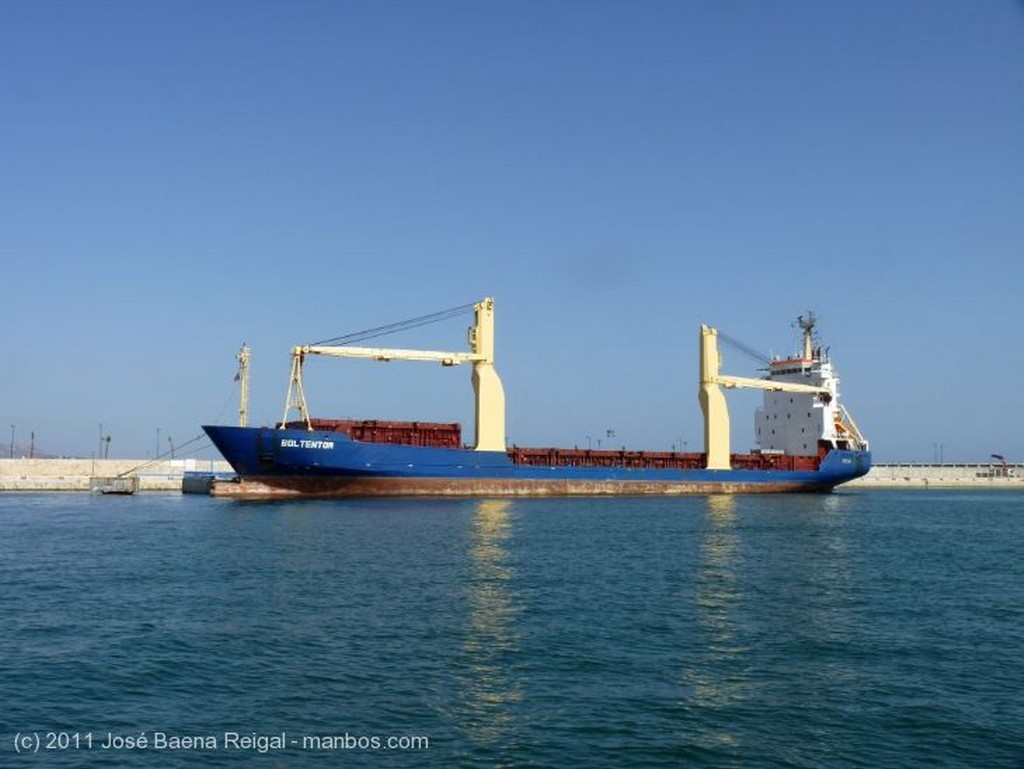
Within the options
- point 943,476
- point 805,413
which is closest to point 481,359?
point 805,413

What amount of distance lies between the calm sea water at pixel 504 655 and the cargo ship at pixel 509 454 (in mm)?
17342

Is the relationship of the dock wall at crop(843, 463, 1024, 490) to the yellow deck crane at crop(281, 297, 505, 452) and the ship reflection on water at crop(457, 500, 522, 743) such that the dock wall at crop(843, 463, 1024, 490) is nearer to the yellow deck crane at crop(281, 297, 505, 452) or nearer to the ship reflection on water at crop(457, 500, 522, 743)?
the yellow deck crane at crop(281, 297, 505, 452)

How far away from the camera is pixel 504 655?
12.6 meters

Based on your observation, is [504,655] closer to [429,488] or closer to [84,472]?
[429,488]

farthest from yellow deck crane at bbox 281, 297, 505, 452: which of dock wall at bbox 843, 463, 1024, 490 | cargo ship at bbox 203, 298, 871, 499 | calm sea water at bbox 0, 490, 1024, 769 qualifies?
dock wall at bbox 843, 463, 1024, 490

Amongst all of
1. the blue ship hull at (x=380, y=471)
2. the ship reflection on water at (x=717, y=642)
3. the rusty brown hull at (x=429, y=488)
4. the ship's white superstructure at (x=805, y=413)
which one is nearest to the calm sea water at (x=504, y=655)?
the ship reflection on water at (x=717, y=642)

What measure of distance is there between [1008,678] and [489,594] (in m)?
9.32

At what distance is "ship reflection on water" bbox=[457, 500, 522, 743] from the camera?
9.84 metres

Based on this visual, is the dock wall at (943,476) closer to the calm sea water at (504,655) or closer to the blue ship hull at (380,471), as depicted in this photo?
the blue ship hull at (380,471)

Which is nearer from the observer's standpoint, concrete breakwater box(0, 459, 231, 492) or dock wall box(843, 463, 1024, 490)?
concrete breakwater box(0, 459, 231, 492)

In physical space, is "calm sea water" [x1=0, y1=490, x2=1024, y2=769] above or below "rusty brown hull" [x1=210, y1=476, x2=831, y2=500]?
below

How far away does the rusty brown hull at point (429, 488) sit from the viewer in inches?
1746

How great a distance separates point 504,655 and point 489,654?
0.23m

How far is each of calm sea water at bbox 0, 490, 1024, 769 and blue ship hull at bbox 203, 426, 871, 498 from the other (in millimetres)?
16747
